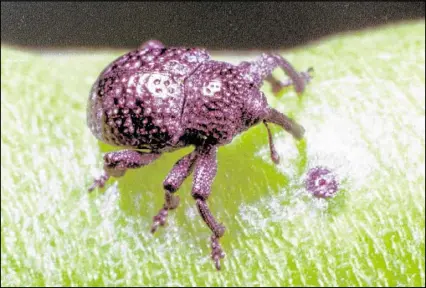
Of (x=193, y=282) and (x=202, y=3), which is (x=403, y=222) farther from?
(x=202, y=3)

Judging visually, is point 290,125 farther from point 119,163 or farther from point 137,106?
point 119,163

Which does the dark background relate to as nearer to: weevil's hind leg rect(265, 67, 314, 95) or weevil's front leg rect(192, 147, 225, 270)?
weevil's hind leg rect(265, 67, 314, 95)

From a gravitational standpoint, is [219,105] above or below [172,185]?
above

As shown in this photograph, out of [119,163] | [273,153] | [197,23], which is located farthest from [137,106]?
[197,23]

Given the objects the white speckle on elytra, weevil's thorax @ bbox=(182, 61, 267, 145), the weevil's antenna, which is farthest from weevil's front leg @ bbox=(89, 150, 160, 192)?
the weevil's antenna

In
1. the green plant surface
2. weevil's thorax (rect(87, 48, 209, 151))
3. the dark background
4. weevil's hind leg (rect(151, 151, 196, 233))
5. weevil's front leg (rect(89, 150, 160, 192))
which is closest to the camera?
the green plant surface
